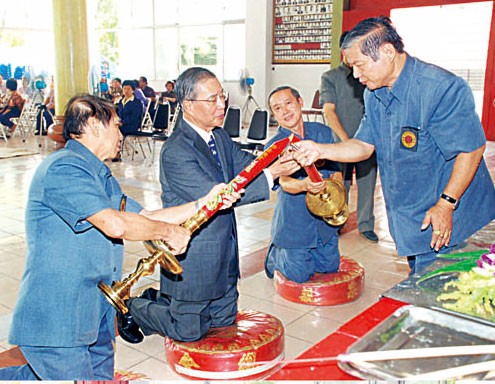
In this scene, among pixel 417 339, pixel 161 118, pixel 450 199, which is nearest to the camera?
pixel 417 339

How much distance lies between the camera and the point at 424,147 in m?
2.26

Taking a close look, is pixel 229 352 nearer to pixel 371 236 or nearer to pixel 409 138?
pixel 409 138

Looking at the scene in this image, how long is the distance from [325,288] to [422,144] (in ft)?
5.12

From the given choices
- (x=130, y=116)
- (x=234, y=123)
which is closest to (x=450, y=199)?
(x=234, y=123)

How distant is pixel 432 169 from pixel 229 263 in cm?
107

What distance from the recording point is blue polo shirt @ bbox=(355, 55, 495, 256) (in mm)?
2172

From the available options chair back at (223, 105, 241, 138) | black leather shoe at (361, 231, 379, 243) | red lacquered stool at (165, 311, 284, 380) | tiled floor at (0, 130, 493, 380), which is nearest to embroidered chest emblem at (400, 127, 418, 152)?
red lacquered stool at (165, 311, 284, 380)

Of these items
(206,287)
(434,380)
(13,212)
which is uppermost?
(434,380)

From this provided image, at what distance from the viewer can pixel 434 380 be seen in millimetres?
1271

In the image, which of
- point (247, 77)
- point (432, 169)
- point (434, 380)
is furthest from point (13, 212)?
point (247, 77)

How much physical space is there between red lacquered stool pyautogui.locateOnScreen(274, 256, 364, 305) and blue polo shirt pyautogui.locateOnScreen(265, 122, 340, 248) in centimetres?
23

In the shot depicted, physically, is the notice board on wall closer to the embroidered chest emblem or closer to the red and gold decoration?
the embroidered chest emblem

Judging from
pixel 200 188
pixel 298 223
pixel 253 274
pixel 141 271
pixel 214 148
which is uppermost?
pixel 214 148

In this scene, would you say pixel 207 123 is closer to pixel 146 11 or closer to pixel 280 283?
pixel 280 283
